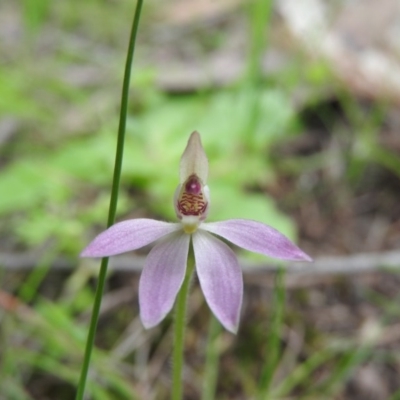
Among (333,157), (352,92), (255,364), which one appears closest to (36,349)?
(255,364)

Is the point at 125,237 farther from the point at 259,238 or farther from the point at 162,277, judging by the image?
the point at 259,238

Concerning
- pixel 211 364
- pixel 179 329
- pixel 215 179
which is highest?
pixel 215 179

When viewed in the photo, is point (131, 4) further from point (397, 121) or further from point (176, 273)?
point (176, 273)

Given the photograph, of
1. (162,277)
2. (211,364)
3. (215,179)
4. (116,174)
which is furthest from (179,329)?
(215,179)

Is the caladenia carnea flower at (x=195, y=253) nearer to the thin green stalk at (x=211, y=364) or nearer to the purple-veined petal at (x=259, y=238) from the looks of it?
the purple-veined petal at (x=259, y=238)

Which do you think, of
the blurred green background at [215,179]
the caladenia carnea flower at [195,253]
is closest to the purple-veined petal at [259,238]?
the caladenia carnea flower at [195,253]

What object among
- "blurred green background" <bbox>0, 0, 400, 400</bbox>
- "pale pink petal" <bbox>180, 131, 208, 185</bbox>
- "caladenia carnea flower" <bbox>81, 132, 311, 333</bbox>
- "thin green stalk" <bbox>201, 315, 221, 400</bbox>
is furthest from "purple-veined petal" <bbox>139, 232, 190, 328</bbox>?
"thin green stalk" <bbox>201, 315, 221, 400</bbox>
